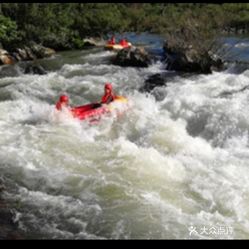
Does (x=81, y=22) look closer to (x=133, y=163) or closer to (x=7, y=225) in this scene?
(x=133, y=163)

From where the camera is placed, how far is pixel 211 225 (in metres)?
7.88

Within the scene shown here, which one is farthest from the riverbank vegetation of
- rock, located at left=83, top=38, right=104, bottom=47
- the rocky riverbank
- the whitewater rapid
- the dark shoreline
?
the dark shoreline

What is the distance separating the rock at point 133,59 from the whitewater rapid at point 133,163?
413cm

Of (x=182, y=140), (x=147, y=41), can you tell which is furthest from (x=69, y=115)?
(x=147, y=41)

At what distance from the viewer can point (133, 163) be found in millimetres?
10227

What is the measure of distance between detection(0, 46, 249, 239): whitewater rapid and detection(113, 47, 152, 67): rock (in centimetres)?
413

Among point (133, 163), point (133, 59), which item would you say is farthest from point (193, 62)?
point (133, 163)

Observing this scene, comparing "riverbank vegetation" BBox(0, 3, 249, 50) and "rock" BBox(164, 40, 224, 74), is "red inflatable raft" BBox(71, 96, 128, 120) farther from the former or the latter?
"riverbank vegetation" BBox(0, 3, 249, 50)

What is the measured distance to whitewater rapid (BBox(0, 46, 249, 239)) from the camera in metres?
7.86

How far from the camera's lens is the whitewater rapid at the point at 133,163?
25.8 ft

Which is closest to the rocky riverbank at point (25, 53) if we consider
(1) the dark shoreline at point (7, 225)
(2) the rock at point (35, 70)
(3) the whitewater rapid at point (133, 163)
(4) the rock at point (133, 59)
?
(2) the rock at point (35, 70)

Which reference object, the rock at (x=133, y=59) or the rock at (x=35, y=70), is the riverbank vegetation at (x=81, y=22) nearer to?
the rock at (x=133, y=59)

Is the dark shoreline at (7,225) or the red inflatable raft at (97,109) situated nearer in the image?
the dark shoreline at (7,225)

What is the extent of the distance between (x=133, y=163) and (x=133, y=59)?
1168cm
